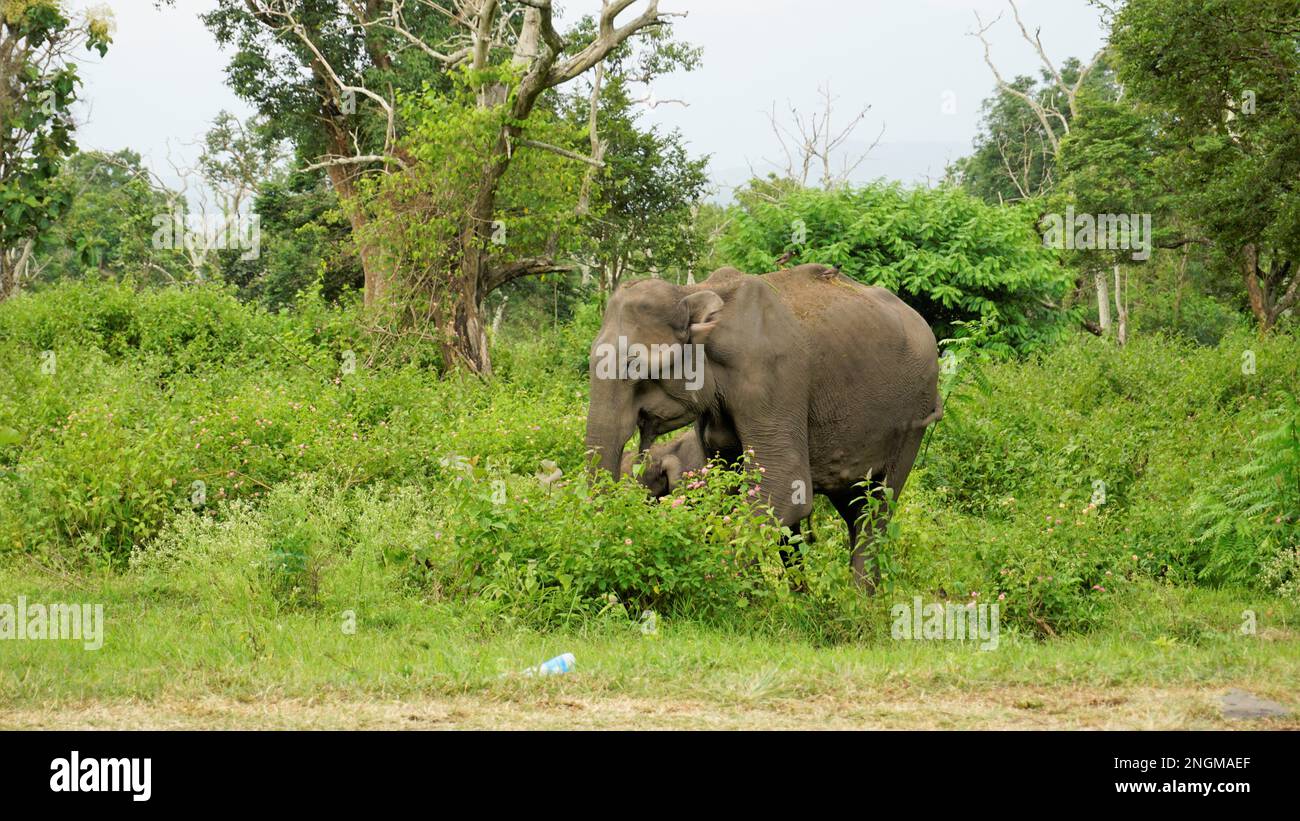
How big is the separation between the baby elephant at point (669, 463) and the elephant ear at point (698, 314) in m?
2.91

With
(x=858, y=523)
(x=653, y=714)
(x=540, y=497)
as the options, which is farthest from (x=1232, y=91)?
(x=653, y=714)

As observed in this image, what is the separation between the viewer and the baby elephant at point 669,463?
12352 millimetres

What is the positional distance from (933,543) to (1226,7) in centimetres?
1218

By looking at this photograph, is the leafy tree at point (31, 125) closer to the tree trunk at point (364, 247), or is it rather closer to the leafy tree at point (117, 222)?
the tree trunk at point (364, 247)

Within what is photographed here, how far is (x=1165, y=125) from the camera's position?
74.3 ft

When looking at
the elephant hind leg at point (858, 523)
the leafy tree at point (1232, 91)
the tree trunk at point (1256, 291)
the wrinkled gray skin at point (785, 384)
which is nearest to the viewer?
the wrinkled gray skin at point (785, 384)

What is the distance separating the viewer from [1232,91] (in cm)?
1958

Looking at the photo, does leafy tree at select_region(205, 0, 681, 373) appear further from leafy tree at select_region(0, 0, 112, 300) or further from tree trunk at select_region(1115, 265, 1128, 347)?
tree trunk at select_region(1115, 265, 1128, 347)

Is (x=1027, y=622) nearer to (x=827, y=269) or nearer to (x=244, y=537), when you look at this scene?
(x=827, y=269)

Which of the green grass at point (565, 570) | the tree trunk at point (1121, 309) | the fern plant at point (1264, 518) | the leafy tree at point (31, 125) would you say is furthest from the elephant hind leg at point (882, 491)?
the tree trunk at point (1121, 309)

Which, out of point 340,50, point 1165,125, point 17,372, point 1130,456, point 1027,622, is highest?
point 340,50

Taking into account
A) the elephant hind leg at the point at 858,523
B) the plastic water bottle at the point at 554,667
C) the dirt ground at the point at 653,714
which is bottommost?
the dirt ground at the point at 653,714

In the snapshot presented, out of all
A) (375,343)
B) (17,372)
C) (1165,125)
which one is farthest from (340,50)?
(1165,125)

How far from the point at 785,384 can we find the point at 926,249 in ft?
48.3
